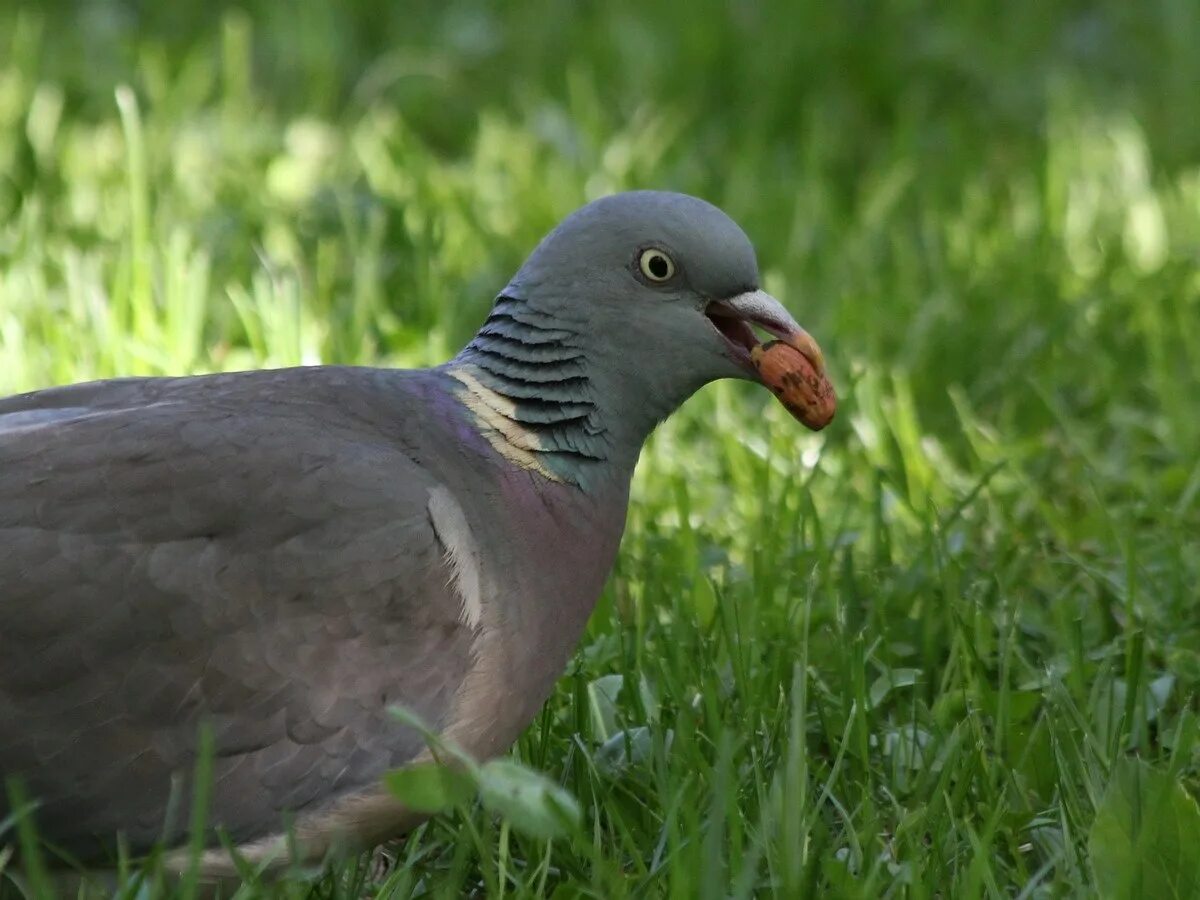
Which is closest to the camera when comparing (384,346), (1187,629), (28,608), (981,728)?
(28,608)

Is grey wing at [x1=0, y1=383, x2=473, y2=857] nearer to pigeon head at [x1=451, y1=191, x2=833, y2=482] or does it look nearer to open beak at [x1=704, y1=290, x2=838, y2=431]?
pigeon head at [x1=451, y1=191, x2=833, y2=482]

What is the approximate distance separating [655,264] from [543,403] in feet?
0.84

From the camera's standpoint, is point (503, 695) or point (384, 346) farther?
point (384, 346)

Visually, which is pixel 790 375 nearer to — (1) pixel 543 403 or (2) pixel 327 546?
(1) pixel 543 403

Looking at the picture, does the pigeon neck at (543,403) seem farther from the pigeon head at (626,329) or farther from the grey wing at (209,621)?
the grey wing at (209,621)

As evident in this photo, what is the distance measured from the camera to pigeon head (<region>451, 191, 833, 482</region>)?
102 inches

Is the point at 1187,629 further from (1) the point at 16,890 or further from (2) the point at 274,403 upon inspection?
(1) the point at 16,890

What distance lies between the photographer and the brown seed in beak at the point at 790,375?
104 inches

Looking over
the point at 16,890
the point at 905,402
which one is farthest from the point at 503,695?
the point at 905,402

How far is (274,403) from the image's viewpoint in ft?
8.27

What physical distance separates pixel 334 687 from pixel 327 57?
4.01 meters

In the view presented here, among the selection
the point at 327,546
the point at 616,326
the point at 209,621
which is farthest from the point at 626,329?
the point at 209,621

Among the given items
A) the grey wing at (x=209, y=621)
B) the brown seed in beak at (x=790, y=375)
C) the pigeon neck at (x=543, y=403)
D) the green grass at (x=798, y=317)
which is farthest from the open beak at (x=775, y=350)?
the grey wing at (x=209, y=621)

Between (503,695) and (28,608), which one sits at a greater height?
(28,608)
